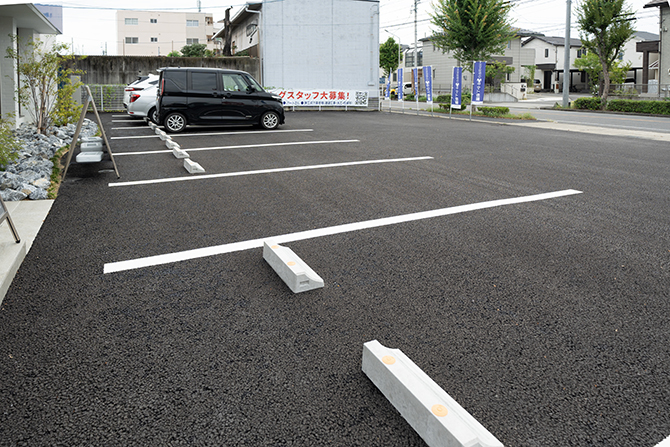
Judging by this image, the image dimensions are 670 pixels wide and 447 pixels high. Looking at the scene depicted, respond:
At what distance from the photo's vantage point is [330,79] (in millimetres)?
28453

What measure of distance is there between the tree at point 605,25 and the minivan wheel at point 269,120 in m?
22.4

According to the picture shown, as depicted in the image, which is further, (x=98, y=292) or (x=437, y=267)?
(x=437, y=267)

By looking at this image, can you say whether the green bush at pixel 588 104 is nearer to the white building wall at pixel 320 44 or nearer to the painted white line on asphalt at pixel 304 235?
the white building wall at pixel 320 44

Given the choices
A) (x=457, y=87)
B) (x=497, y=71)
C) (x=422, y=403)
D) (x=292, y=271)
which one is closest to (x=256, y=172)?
(x=292, y=271)

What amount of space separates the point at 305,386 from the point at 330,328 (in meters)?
0.57

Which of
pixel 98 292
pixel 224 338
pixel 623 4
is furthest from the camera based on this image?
pixel 623 4

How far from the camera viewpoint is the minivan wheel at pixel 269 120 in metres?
13.9

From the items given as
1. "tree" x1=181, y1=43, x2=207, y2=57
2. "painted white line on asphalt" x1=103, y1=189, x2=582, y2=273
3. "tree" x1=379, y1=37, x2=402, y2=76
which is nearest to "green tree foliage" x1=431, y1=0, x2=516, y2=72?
"painted white line on asphalt" x1=103, y1=189, x2=582, y2=273

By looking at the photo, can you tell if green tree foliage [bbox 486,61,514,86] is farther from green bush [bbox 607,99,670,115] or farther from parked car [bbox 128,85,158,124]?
parked car [bbox 128,85,158,124]

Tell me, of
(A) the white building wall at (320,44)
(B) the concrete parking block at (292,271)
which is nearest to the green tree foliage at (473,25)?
(A) the white building wall at (320,44)

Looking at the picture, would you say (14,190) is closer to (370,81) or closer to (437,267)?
(437,267)

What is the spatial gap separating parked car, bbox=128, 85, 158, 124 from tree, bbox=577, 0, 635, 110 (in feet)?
80.2

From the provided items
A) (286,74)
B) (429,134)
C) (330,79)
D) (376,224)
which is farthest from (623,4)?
(376,224)

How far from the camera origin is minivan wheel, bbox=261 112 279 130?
13930mm
